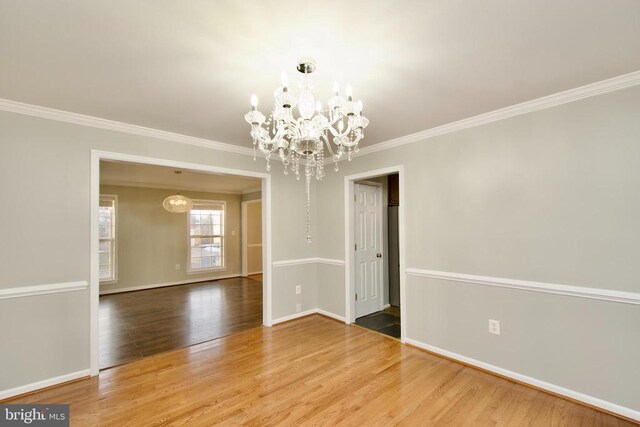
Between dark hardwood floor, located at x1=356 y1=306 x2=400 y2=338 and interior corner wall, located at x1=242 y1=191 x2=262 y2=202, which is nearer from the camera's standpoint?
dark hardwood floor, located at x1=356 y1=306 x2=400 y2=338

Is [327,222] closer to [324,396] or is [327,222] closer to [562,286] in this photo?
[324,396]

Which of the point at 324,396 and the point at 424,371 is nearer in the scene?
the point at 324,396

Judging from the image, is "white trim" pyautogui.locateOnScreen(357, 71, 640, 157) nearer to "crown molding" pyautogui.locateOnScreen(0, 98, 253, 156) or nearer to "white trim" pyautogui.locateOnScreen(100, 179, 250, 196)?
"crown molding" pyautogui.locateOnScreen(0, 98, 253, 156)

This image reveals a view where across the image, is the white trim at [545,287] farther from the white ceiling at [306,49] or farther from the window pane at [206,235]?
the window pane at [206,235]

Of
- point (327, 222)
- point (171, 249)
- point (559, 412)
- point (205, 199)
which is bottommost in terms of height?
point (559, 412)

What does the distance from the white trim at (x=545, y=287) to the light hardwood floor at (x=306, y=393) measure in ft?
2.74

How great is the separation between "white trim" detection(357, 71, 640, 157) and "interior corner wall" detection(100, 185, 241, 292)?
18.9 ft

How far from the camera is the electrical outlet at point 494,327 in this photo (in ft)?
8.93

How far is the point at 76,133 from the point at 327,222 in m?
3.04

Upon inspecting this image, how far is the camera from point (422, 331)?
129 inches

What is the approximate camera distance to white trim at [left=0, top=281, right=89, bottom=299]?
7.91ft

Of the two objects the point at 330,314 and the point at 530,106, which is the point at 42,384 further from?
the point at 530,106

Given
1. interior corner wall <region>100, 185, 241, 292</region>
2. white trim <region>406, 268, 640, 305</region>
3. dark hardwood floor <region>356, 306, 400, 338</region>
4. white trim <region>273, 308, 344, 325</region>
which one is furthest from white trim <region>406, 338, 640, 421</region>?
interior corner wall <region>100, 185, 241, 292</region>

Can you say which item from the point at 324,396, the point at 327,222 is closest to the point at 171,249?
the point at 327,222
